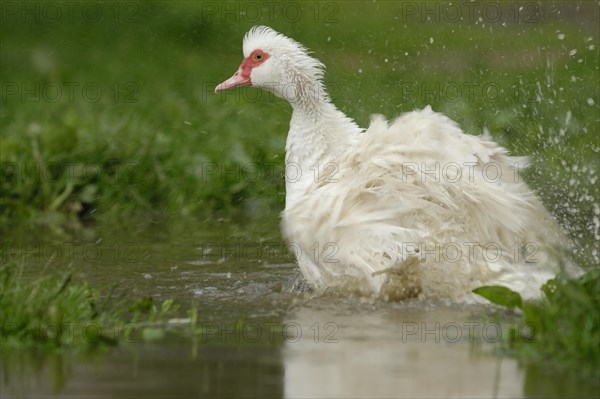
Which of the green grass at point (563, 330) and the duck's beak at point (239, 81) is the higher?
the duck's beak at point (239, 81)

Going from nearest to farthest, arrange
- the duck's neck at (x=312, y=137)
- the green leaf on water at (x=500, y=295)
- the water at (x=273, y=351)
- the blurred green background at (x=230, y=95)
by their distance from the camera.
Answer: the water at (x=273, y=351), the green leaf on water at (x=500, y=295), the duck's neck at (x=312, y=137), the blurred green background at (x=230, y=95)

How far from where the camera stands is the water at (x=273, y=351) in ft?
15.4

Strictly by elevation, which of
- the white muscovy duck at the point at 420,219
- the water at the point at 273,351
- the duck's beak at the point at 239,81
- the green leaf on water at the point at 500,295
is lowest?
the water at the point at 273,351

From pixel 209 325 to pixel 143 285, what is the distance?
3.88ft

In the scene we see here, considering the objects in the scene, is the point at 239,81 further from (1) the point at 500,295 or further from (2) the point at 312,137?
(1) the point at 500,295

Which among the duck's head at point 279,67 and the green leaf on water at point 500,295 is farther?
the duck's head at point 279,67

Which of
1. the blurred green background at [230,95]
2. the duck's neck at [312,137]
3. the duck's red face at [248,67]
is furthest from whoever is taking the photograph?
the blurred green background at [230,95]

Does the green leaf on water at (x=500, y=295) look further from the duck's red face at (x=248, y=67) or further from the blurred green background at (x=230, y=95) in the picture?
the duck's red face at (x=248, y=67)

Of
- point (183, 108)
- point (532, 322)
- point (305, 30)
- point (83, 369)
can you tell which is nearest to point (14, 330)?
point (83, 369)

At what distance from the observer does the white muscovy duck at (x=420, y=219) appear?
638 centimetres

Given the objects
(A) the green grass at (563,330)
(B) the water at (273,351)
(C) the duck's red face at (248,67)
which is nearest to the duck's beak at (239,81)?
(C) the duck's red face at (248,67)

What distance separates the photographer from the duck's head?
Result: 7.65 metres

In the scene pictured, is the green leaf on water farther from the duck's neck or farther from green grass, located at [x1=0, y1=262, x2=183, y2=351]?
the duck's neck

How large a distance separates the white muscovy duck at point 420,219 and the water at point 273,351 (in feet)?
0.54
